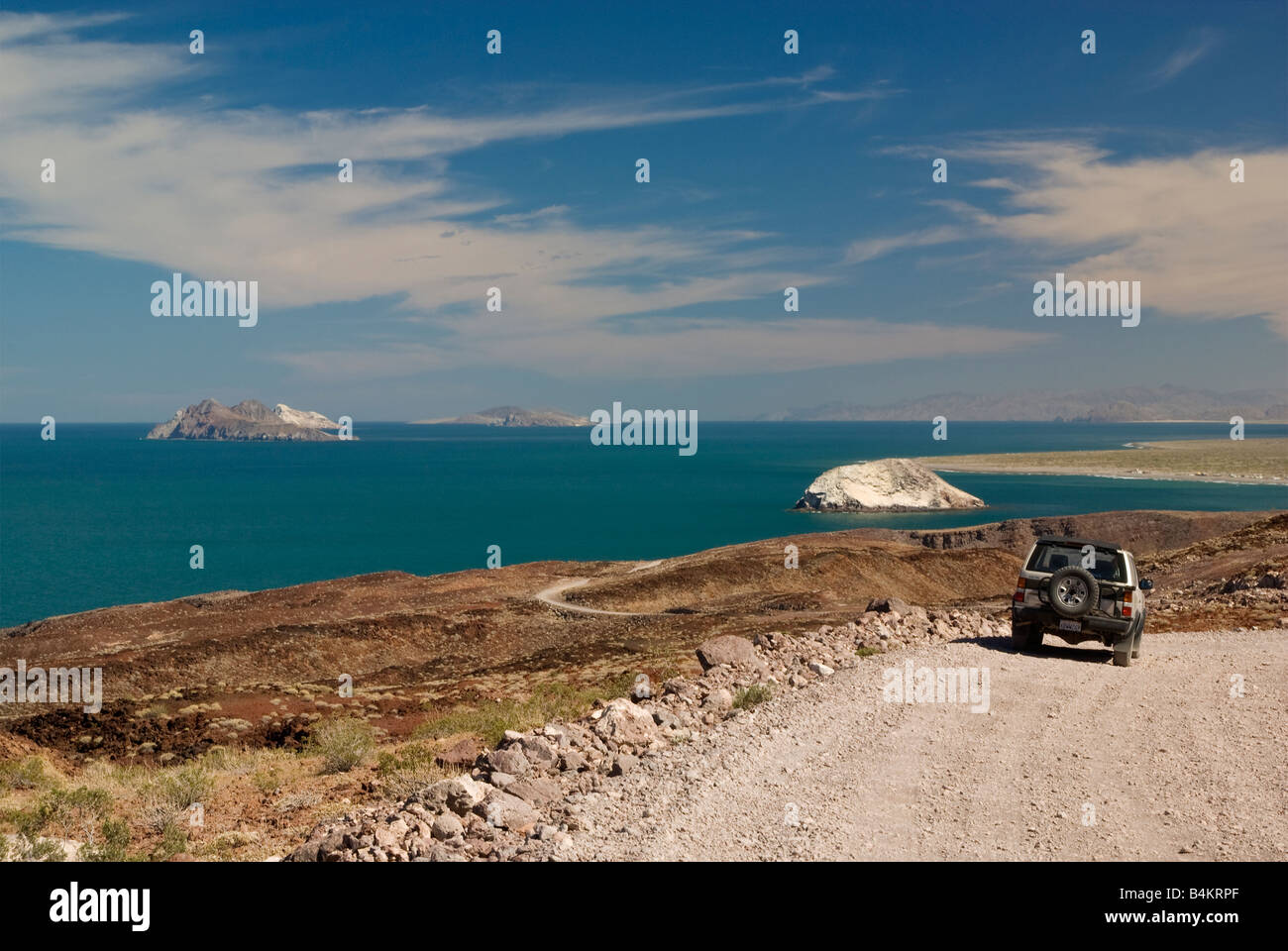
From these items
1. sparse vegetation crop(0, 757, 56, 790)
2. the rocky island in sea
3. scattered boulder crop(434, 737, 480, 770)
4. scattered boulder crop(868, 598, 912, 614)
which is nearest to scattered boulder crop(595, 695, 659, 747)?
scattered boulder crop(434, 737, 480, 770)

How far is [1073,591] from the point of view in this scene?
15.4 meters

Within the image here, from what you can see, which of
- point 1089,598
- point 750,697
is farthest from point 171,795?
point 1089,598

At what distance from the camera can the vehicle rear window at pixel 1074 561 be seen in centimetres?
1572

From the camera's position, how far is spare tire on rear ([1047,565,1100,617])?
1525cm

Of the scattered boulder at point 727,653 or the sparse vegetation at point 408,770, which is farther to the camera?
the scattered boulder at point 727,653

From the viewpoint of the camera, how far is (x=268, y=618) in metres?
43.7

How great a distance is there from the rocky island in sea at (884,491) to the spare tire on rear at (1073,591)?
109m

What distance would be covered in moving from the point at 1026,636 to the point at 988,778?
728 centimetres

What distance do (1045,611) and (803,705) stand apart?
17.9 feet

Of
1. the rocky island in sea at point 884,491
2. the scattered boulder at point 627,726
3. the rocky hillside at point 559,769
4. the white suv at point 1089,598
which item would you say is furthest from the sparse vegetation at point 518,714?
the rocky island in sea at point 884,491

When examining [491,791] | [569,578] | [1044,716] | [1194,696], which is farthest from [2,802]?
[569,578]

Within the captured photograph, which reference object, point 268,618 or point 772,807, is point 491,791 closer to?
point 772,807

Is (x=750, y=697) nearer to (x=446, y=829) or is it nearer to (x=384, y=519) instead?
(x=446, y=829)

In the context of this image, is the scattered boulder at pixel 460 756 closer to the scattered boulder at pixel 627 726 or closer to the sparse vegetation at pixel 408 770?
the sparse vegetation at pixel 408 770
